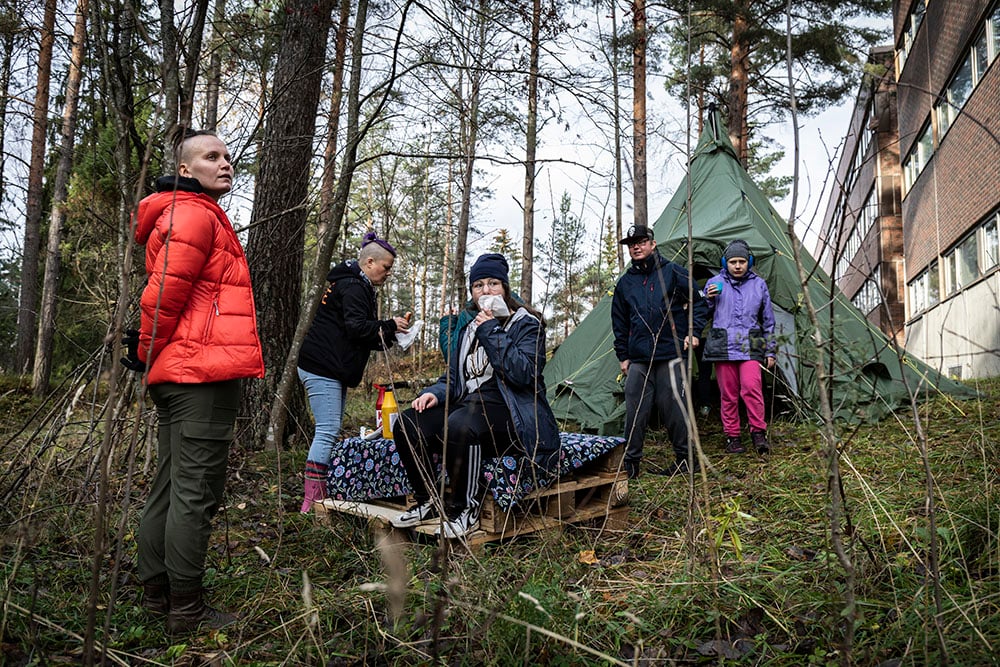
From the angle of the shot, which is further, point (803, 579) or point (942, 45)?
point (942, 45)

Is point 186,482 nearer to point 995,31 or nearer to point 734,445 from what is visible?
point 734,445

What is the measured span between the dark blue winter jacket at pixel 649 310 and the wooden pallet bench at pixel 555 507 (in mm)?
1508

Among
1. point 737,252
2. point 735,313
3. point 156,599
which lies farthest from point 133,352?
point 737,252

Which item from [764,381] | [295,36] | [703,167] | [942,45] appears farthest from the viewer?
[942,45]

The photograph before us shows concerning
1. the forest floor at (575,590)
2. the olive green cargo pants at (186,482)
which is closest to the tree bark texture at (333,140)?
the olive green cargo pants at (186,482)

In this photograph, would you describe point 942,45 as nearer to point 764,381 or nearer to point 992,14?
point 992,14

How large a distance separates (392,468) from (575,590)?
147 cm

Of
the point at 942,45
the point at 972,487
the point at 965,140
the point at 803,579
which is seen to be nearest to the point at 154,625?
the point at 803,579

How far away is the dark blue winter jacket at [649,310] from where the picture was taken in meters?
4.95

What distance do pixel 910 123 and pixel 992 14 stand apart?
6.28 meters

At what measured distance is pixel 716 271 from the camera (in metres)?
6.18

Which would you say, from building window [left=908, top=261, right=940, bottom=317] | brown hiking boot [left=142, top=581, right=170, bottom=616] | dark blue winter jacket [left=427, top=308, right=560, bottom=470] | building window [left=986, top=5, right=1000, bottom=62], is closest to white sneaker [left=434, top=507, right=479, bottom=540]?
dark blue winter jacket [left=427, top=308, right=560, bottom=470]

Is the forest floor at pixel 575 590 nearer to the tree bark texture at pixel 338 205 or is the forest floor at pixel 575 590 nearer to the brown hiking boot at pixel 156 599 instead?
the brown hiking boot at pixel 156 599

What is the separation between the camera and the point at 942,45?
1348 cm
